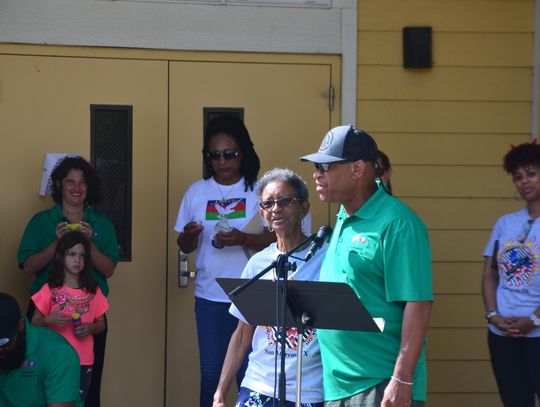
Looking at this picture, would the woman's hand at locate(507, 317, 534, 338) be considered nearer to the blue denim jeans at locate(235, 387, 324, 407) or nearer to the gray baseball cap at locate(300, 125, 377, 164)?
the blue denim jeans at locate(235, 387, 324, 407)

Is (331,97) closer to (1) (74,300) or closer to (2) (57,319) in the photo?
(1) (74,300)

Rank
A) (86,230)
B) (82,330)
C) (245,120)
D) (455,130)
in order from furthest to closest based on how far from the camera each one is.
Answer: (455,130), (245,120), (86,230), (82,330)

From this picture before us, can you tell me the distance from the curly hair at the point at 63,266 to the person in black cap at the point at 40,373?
3.29 ft


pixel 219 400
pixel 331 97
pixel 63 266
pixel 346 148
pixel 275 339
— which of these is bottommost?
pixel 219 400

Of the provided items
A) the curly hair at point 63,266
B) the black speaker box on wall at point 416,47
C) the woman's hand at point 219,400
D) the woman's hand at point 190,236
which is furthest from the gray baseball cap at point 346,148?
the black speaker box on wall at point 416,47

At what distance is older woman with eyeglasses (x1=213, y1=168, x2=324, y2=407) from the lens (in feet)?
12.5

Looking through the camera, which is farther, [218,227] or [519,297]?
[218,227]

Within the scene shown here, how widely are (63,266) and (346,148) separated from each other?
2208mm

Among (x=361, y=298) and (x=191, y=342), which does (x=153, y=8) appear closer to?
(x=191, y=342)

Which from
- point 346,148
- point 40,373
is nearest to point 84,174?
point 40,373

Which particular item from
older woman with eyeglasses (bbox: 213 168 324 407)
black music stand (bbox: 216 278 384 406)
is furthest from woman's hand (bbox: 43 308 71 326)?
black music stand (bbox: 216 278 384 406)

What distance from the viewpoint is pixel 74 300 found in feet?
17.0

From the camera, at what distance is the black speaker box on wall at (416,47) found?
6156mm

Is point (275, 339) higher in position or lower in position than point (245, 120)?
lower
